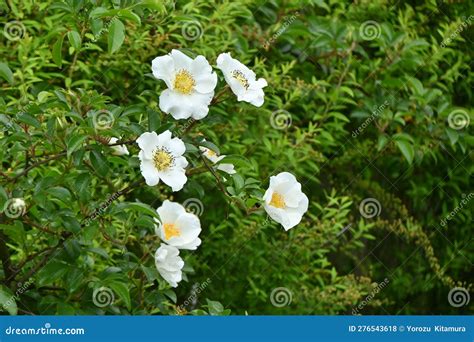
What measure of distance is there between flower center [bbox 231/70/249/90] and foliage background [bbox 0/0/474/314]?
16.6 inches

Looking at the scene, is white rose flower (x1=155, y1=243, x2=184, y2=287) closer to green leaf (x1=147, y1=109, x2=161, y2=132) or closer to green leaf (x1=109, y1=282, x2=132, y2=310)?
green leaf (x1=109, y1=282, x2=132, y2=310)

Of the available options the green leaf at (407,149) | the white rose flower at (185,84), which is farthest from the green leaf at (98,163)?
the green leaf at (407,149)

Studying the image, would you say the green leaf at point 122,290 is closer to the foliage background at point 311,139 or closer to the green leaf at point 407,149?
the foliage background at point 311,139

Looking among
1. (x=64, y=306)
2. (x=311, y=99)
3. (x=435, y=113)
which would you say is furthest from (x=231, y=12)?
(x=64, y=306)

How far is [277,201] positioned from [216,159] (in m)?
0.20

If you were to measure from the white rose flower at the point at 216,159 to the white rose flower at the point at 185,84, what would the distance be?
0.50 ft

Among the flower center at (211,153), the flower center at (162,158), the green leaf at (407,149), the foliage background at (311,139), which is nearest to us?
the flower center at (162,158)

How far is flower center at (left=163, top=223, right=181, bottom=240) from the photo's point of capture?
2062mm

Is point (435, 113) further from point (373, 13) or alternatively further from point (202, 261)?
point (202, 261)

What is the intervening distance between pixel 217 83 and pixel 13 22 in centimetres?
115

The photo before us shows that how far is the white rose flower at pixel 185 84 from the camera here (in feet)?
6.29

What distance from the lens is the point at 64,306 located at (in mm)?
2051

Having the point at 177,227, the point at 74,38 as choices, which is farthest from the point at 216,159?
the point at 74,38

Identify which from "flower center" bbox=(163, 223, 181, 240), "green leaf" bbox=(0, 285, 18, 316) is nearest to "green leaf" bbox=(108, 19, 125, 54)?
"flower center" bbox=(163, 223, 181, 240)
